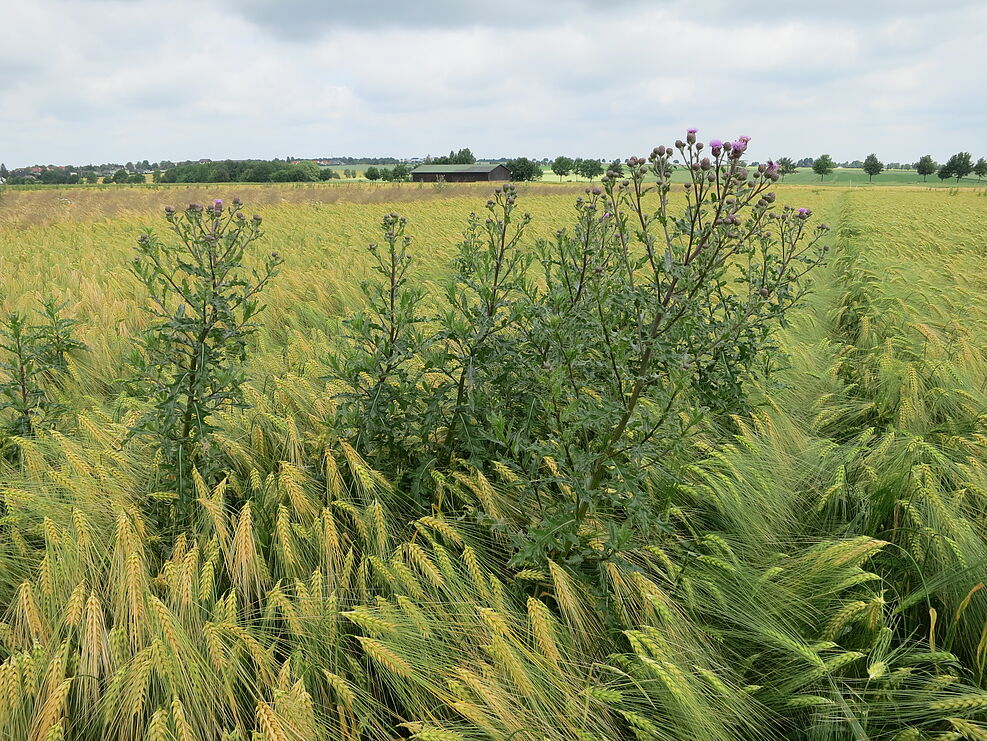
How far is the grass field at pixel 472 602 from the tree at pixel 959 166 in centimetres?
12143

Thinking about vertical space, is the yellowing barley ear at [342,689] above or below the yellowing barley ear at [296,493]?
below

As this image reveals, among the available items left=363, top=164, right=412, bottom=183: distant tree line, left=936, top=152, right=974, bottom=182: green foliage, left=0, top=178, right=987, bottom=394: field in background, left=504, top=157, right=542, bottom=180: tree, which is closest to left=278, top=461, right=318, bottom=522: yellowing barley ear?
left=0, top=178, right=987, bottom=394: field in background

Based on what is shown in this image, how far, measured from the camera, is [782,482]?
267cm

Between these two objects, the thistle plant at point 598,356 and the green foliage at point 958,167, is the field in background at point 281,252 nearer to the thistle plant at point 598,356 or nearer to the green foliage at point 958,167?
the thistle plant at point 598,356

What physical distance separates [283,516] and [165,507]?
2.52ft

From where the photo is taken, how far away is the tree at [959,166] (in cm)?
9250

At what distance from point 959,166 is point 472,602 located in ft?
416

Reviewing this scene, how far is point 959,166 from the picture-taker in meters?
93.1

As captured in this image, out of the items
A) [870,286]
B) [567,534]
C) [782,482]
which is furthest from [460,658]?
[870,286]

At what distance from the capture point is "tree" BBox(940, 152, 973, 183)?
92500mm

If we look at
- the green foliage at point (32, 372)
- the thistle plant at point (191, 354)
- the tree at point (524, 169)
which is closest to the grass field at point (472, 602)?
the green foliage at point (32, 372)

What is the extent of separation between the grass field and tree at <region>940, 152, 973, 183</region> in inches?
4781

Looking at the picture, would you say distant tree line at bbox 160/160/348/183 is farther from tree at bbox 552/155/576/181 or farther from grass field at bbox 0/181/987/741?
grass field at bbox 0/181/987/741

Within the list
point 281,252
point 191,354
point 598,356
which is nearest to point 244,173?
point 281,252
